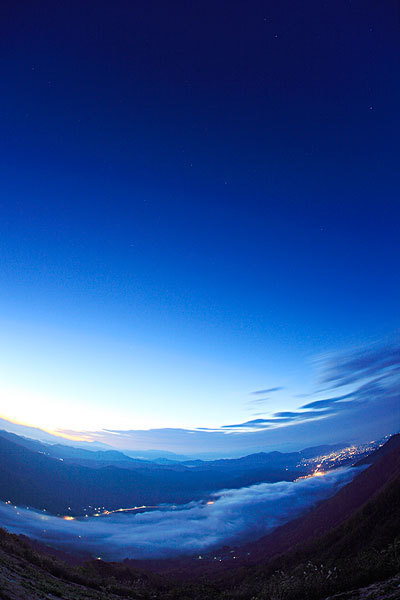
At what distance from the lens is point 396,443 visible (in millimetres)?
195375

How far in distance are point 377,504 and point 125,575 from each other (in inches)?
2841

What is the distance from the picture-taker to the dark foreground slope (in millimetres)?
21297

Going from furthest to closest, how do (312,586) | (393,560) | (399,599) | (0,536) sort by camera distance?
(0,536) → (312,586) → (393,560) → (399,599)

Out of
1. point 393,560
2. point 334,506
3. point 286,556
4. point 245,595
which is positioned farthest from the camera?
point 334,506

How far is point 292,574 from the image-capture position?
45.2m

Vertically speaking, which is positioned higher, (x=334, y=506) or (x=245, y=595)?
(x=245, y=595)

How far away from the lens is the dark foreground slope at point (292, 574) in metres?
21.3

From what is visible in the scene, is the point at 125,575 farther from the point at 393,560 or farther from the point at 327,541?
the point at 393,560

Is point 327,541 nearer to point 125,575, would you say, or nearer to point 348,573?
point 348,573

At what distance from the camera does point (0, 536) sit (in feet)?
157

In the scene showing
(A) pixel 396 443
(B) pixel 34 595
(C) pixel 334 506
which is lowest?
(C) pixel 334 506

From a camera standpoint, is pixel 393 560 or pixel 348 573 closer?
pixel 393 560

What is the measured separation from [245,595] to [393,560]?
36.9m

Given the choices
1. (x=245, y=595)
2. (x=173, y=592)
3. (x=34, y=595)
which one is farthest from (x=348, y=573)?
(x=173, y=592)
